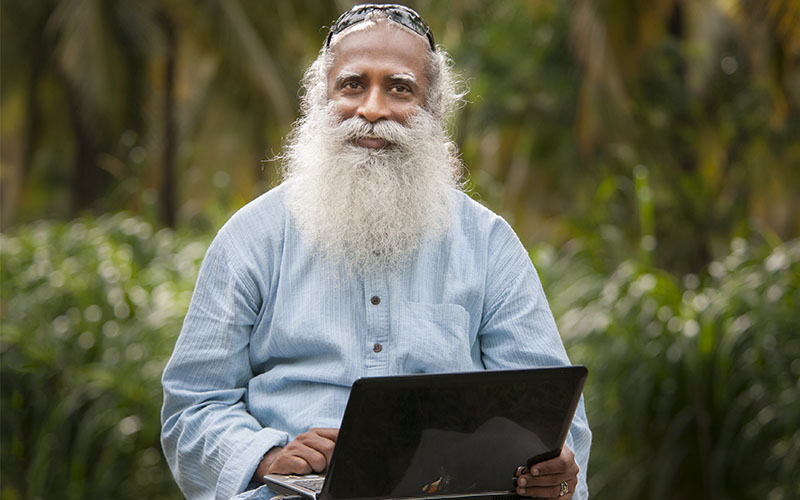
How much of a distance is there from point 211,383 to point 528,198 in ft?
58.2

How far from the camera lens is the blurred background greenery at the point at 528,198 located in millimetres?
4891

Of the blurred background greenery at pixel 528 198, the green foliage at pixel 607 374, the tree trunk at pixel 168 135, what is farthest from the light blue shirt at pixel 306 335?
the tree trunk at pixel 168 135

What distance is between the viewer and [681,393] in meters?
4.92

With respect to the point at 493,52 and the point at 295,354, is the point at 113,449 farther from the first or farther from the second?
the point at 493,52

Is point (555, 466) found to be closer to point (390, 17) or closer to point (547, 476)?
point (547, 476)

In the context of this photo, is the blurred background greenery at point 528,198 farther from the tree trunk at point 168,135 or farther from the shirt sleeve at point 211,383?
the shirt sleeve at point 211,383

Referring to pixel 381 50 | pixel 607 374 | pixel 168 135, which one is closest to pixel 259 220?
pixel 381 50

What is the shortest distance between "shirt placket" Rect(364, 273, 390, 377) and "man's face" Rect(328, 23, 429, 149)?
38cm

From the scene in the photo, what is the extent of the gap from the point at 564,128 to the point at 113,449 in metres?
11.5

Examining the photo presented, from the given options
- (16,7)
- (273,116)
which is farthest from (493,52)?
(16,7)

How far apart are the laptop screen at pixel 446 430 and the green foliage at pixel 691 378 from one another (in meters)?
2.60

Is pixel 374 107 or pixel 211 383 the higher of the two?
pixel 374 107

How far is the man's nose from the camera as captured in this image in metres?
2.75

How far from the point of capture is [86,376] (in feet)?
17.1
